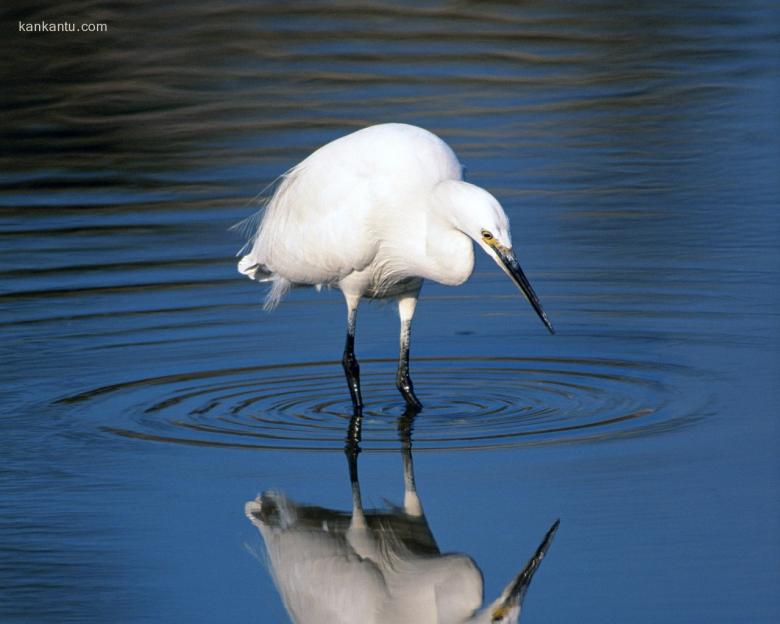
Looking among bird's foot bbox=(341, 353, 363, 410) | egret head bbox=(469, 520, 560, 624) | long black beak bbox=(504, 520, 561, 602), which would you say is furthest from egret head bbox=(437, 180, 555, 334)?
egret head bbox=(469, 520, 560, 624)

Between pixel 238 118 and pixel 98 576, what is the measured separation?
9.78m

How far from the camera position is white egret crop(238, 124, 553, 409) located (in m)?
7.38

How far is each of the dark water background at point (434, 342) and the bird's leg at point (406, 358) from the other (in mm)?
130

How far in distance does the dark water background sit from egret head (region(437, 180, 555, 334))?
72cm

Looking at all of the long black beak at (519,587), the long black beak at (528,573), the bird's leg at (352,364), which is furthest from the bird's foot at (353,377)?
the long black beak at (519,587)

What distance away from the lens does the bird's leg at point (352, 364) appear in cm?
788

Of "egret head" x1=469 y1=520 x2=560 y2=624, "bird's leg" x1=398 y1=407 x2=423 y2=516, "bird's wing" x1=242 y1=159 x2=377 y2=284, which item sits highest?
"bird's wing" x1=242 y1=159 x2=377 y2=284

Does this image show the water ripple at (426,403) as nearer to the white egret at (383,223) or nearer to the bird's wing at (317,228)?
the white egret at (383,223)

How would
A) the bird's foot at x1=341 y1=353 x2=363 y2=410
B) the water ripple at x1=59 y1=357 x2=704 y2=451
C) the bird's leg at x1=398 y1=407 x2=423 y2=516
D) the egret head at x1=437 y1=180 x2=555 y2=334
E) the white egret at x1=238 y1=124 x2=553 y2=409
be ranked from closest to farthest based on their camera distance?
the bird's leg at x1=398 y1=407 x2=423 y2=516 → the egret head at x1=437 y1=180 x2=555 y2=334 → the water ripple at x1=59 y1=357 x2=704 y2=451 → the white egret at x1=238 y1=124 x2=553 y2=409 → the bird's foot at x1=341 y1=353 x2=363 y2=410

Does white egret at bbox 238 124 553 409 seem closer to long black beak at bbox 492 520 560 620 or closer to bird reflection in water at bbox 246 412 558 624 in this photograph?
bird reflection in water at bbox 246 412 558 624

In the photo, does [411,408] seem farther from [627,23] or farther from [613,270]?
[627,23]

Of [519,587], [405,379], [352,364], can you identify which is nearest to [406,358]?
[405,379]

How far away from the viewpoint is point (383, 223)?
7.72 meters

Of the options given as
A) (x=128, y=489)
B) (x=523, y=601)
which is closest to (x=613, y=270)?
(x=128, y=489)
